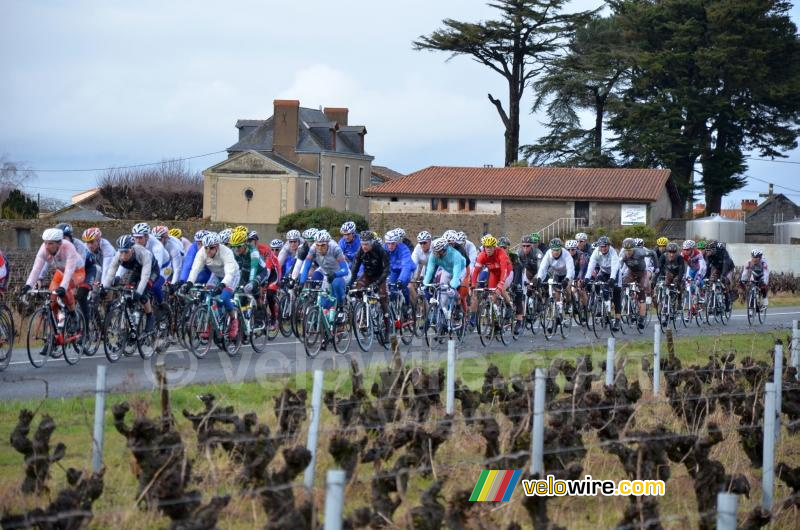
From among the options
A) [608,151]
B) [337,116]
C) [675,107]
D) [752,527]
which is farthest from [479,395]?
[337,116]

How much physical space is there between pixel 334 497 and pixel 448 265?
53.9ft

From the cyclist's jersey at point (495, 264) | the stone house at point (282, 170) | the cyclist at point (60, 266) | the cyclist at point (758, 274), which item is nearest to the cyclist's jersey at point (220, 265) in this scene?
the cyclist at point (60, 266)

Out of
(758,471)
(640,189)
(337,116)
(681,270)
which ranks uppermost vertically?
(337,116)

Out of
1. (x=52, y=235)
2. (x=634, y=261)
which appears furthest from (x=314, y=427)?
(x=634, y=261)

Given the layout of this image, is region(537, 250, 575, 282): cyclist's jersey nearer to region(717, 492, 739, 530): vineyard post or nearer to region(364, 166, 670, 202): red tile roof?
region(717, 492, 739, 530): vineyard post

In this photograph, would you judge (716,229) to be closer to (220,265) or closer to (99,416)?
(220,265)

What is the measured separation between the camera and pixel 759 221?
95938mm

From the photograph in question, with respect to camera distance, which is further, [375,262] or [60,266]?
[375,262]

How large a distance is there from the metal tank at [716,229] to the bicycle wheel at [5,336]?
56.3m

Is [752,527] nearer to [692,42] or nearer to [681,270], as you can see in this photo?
[681,270]

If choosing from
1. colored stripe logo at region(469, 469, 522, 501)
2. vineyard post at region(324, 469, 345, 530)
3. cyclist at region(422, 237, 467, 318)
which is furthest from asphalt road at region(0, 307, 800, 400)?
vineyard post at region(324, 469, 345, 530)

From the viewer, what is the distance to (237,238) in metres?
20.1

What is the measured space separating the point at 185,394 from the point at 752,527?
7.54m

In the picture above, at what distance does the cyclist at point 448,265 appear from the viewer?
21.3 metres
